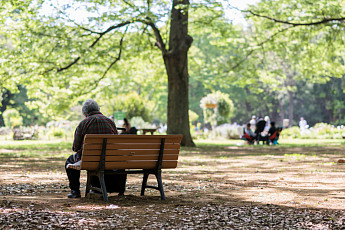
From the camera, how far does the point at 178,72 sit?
22.6m

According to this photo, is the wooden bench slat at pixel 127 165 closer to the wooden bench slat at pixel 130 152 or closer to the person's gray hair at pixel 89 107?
the wooden bench slat at pixel 130 152

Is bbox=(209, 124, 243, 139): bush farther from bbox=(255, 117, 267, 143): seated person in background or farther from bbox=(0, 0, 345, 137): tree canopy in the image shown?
bbox=(255, 117, 267, 143): seated person in background

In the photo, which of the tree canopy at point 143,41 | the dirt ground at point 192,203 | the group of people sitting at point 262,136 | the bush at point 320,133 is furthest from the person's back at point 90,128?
the bush at point 320,133

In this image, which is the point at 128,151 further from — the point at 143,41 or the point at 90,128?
the point at 143,41

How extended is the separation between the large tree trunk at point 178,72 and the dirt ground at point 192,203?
37.9ft

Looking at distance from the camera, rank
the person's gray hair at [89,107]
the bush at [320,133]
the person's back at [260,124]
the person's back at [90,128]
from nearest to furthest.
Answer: the person's back at [90,128]
the person's gray hair at [89,107]
the person's back at [260,124]
the bush at [320,133]

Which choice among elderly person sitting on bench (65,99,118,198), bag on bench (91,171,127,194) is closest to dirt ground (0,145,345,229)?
bag on bench (91,171,127,194)

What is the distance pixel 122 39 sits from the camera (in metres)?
24.5

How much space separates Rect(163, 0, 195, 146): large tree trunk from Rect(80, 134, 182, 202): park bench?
15.4 meters

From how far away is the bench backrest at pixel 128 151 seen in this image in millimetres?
6645

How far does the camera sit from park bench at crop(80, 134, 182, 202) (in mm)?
6664

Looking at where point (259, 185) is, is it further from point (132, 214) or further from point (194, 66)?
point (194, 66)

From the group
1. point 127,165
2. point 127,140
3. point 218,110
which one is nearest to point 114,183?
point 127,165

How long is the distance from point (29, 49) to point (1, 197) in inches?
612
